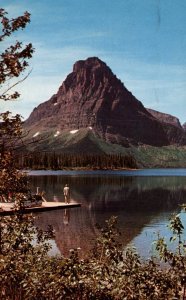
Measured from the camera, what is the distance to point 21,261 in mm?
11500

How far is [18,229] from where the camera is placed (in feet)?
40.5

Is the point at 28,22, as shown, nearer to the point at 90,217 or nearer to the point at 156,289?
the point at 156,289

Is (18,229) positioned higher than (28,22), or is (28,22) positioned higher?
(28,22)

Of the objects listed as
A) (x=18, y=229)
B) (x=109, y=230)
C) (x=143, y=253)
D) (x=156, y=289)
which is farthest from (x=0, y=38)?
(x=143, y=253)

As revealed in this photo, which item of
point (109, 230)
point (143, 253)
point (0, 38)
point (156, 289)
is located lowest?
point (143, 253)

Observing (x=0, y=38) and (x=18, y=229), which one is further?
(x=18, y=229)

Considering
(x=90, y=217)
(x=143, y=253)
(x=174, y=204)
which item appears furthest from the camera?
(x=174, y=204)

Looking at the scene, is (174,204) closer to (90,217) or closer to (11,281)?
(90,217)

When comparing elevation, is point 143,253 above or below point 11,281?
below

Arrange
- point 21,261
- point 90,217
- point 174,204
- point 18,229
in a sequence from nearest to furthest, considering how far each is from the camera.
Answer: point 21,261 < point 18,229 < point 90,217 < point 174,204

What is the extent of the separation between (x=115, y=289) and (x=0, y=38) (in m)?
6.25

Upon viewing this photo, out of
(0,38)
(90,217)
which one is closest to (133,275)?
(0,38)

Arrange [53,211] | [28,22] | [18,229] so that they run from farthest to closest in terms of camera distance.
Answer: [53,211], [18,229], [28,22]

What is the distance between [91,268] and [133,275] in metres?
1.03
